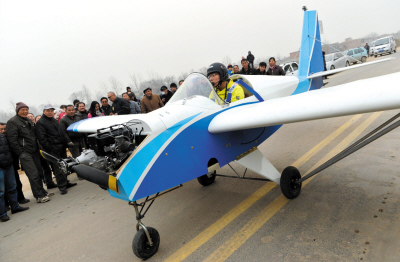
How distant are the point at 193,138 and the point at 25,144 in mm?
4468

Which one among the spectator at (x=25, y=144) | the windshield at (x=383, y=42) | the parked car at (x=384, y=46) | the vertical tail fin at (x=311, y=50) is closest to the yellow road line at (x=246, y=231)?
the vertical tail fin at (x=311, y=50)

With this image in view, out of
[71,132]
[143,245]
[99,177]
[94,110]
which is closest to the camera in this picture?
[99,177]

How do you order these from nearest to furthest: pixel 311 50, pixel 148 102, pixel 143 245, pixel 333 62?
pixel 143 245 → pixel 311 50 → pixel 148 102 → pixel 333 62

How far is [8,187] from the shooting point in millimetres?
5000

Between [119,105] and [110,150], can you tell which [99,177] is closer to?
[110,150]

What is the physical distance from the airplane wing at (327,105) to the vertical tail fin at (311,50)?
3.55 m

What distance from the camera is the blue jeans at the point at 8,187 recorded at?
4801 millimetres

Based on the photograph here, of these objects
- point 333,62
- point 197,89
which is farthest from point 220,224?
point 333,62

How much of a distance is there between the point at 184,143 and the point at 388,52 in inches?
1312

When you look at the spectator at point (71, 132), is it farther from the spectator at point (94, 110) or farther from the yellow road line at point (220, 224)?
the yellow road line at point (220, 224)

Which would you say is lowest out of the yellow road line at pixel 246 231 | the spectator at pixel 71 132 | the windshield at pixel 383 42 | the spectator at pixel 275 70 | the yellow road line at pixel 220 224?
the yellow road line at pixel 220 224

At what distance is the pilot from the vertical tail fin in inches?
107

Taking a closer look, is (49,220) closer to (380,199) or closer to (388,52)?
(380,199)

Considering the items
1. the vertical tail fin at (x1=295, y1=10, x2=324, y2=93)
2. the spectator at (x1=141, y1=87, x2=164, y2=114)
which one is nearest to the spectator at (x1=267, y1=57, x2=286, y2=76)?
the vertical tail fin at (x1=295, y1=10, x2=324, y2=93)
